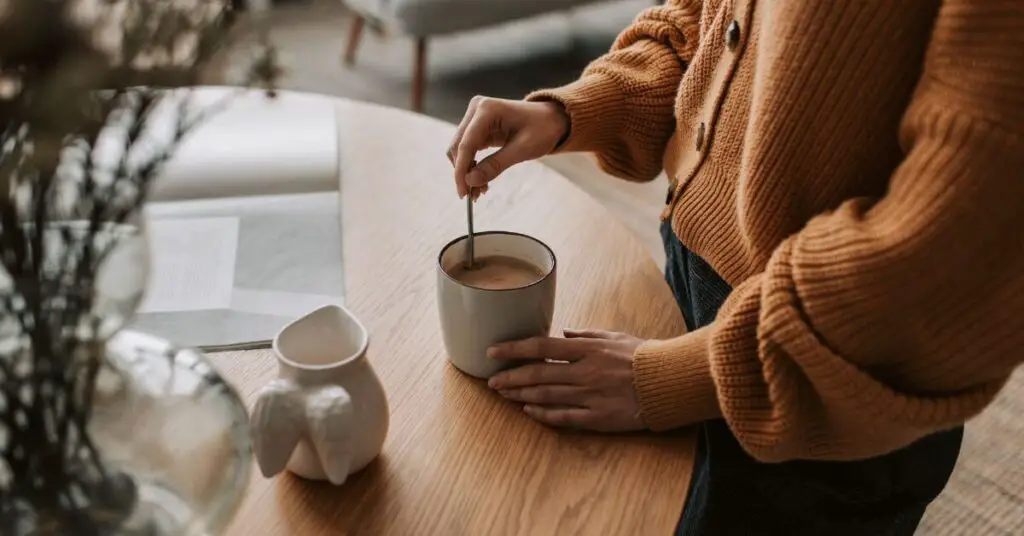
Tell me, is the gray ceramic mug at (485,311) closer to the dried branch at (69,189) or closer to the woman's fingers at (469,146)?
the woman's fingers at (469,146)

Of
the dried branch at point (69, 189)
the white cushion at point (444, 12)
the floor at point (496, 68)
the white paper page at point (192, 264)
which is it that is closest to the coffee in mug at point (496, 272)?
the white paper page at point (192, 264)

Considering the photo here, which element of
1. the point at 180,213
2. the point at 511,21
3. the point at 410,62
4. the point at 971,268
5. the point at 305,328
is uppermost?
the point at 971,268

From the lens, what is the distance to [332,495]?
64 centimetres

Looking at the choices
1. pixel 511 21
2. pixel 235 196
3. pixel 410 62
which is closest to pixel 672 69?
pixel 235 196

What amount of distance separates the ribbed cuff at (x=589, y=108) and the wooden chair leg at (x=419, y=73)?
1.64 m

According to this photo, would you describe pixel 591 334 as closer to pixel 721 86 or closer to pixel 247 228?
pixel 721 86

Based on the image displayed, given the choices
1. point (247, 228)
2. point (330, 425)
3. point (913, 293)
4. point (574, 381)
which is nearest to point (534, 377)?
point (574, 381)

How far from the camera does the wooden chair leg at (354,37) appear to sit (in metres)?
2.86

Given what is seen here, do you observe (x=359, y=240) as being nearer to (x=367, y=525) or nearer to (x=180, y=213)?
(x=180, y=213)

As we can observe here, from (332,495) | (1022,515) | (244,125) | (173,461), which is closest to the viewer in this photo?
(173,461)

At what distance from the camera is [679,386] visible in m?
0.71

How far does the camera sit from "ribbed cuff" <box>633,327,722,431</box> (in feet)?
2.30

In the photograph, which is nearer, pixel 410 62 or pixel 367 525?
pixel 367 525

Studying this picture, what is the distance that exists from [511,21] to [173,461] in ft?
7.34
